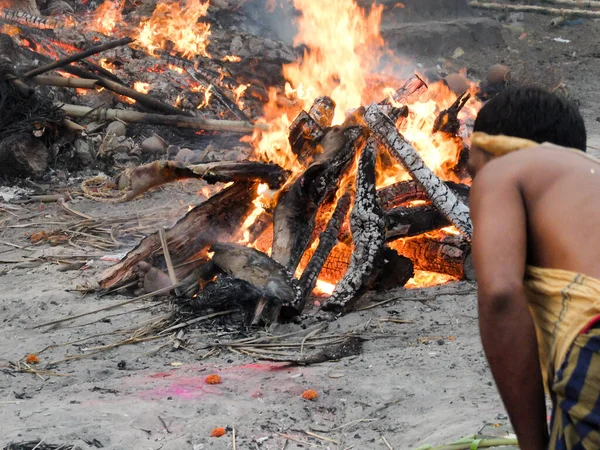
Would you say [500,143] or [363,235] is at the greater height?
[500,143]

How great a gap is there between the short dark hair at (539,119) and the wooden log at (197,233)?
13.0 feet

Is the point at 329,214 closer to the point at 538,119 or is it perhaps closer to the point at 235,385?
the point at 235,385

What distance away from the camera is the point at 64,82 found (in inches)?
395

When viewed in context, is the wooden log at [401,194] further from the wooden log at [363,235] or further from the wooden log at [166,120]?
the wooden log at [166,120]

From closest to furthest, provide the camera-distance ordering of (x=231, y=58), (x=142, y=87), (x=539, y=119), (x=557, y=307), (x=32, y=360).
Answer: (x=557, y=307) < (x=539, y=119) < (x=32, y=360) < (x=142, y=87) < (x=231, y=58)

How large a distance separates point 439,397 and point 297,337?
1.31m

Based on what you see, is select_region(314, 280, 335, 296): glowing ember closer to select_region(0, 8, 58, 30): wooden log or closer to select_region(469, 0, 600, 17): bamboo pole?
select_region(0, 8, 58, 30): wooden log

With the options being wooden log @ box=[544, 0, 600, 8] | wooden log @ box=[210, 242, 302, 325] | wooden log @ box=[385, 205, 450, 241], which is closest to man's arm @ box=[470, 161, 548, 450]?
wooden log @ box=[210, 242, 302, 325]

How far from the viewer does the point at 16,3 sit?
12938 millimetres

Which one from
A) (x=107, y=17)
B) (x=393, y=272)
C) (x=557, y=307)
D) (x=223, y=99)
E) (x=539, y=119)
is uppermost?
(x=539, y=119)

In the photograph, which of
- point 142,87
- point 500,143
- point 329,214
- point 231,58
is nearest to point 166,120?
point 142,87

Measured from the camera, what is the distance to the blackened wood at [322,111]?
22.1 ft

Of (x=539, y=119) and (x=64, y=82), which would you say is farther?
(x=64, y=82)

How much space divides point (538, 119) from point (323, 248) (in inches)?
138
